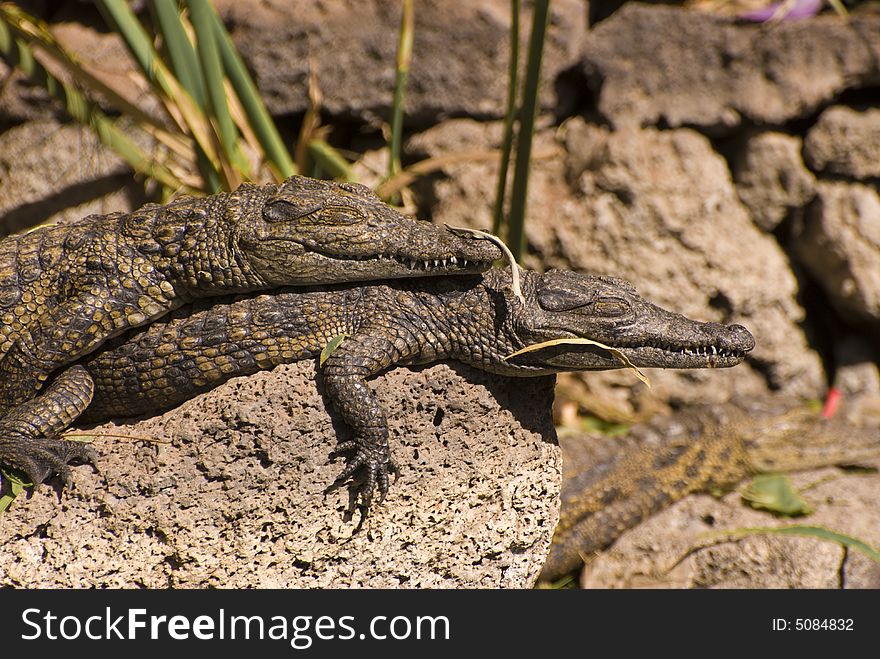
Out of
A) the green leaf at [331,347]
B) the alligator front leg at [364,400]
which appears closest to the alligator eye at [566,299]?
the alligator front leg at [364,400]

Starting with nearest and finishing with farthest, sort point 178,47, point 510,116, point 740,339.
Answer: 1. point 740,339
2. point 178,47
3. point 510,116

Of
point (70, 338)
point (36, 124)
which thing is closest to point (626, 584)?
point (70, 338)

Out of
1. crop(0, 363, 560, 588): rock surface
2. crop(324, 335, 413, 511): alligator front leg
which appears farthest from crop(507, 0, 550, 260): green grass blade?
crop(324, 335, 413, 511): alligator front leg

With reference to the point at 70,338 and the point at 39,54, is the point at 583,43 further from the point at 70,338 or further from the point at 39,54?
the point at 70,338

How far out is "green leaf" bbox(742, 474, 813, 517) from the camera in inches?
169

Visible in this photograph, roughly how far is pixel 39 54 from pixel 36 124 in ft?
1.33

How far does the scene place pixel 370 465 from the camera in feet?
8.77

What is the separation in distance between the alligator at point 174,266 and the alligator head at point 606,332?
274 millimetres

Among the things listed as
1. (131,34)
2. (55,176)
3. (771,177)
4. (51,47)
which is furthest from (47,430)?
(771,177)

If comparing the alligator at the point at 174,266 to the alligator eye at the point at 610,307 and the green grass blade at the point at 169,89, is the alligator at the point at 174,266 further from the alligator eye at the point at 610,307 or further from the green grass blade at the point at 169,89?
the green grass blade at the point at 169,89

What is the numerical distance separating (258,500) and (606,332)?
1.20 metres

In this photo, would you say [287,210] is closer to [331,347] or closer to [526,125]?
[331,347]

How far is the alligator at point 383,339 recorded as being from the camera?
8.92 feet

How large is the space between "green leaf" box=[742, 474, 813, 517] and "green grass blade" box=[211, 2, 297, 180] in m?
2.79
